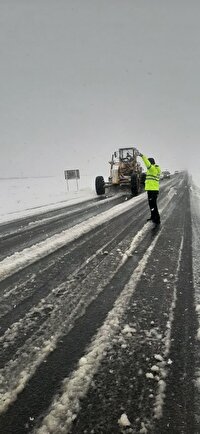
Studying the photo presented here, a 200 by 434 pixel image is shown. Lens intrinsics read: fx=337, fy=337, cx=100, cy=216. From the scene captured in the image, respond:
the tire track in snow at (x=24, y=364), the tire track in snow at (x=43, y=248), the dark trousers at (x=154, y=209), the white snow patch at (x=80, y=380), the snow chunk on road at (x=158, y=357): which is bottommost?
the snow chunk on road at (x=158, y=357)

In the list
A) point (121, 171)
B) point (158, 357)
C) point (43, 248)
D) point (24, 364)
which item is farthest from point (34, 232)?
point (121, 171)

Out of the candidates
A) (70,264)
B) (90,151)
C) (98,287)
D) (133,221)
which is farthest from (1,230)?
(90,151)

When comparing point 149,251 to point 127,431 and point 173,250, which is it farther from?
point 127,431

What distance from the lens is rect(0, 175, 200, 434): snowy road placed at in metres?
2.08

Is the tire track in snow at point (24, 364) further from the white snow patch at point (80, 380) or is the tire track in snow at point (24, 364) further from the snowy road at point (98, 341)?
the white snow patch at point (80, 380)

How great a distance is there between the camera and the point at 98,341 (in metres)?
2.94

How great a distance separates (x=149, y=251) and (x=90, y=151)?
540 ft

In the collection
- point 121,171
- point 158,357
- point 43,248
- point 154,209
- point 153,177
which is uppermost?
point 121,171

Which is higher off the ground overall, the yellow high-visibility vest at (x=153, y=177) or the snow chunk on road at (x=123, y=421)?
the yellow high-visibility vest at (x=153, y=177)

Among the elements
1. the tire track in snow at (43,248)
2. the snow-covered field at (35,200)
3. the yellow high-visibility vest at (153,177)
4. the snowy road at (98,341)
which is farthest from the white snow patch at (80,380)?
the snow-covered field at (35,200)

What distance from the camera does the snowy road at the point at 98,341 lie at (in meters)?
2.08

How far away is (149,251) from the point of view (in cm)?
600

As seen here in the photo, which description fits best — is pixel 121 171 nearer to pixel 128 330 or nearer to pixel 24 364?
pixel 128 330

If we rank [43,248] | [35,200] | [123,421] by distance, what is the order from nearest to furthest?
[123,421], [43,248], [35,200]
